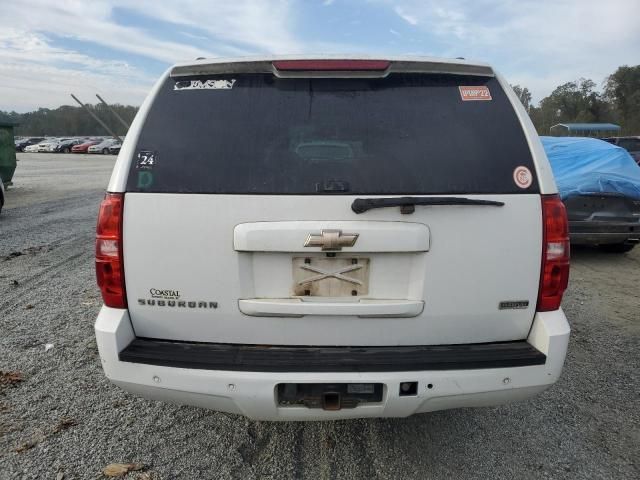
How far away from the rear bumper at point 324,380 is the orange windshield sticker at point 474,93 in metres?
1.10

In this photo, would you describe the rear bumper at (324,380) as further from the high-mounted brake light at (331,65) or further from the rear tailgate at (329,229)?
the high-mounted brake light at (331,65)

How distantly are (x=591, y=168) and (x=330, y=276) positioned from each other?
6.89m

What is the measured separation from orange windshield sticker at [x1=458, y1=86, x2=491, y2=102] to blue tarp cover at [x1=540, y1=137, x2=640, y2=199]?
5.38 m

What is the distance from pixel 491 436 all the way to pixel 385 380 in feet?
4.19

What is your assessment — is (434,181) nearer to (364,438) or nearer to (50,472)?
(364,438)

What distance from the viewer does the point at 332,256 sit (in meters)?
2.24

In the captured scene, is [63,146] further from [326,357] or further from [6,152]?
[326,357]

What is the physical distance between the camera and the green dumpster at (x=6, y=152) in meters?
15.6

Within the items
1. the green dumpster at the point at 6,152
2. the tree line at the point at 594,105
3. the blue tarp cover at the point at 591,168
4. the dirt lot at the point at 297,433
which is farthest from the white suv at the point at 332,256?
the tree line at the point at 594,105

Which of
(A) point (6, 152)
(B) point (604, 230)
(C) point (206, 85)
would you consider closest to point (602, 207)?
(B) point (604, 230)

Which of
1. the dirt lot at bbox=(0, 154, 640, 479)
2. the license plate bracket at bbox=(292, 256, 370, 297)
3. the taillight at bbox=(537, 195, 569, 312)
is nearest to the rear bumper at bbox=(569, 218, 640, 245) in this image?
the dirt lot at bbox=(0, 154, 640, 479)

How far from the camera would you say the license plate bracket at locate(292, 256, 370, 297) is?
2256 mm

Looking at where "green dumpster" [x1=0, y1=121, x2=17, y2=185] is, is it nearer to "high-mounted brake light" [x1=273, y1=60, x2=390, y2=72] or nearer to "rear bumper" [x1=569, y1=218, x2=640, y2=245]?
"rear bumper" [x1=569, y1=218, x2=640, y2=245]

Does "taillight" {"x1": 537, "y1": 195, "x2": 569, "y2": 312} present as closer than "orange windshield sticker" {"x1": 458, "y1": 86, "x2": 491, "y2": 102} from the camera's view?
Yes
